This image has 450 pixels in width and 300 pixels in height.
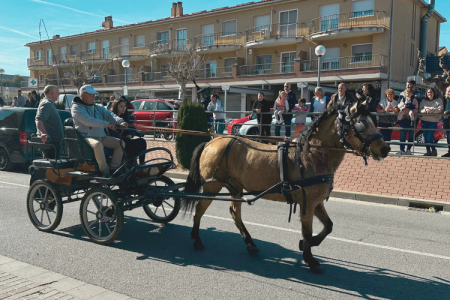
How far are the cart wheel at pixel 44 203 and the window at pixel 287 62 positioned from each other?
29.3 metres

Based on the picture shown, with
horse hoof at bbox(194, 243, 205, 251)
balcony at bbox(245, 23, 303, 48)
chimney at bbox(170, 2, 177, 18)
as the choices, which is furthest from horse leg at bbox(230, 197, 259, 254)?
chimney at bbox(170, 2, 177, 18)

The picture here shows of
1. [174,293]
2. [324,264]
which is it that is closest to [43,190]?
[174,293]

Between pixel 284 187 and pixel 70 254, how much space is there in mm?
2987

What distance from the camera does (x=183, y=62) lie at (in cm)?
3606

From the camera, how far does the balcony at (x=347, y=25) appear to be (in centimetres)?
2925

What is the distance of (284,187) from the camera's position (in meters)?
4.75

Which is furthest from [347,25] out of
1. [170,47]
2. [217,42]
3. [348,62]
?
[170,47]

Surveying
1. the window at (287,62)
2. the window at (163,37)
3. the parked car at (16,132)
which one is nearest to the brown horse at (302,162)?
the parked car at (16,132)

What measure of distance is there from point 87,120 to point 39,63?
53.3 metres

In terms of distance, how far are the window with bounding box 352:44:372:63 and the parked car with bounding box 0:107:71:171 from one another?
2507cm

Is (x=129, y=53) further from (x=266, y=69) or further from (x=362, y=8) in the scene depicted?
(x=362, y=8)

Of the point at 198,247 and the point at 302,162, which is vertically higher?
the point at 302,162

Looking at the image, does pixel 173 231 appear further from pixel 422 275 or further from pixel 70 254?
pixel 422 275

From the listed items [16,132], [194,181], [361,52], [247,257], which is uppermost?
[361,52]
